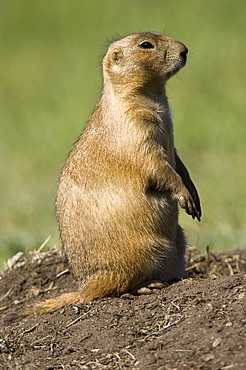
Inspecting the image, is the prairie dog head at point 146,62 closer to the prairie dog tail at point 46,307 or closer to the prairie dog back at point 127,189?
the prairie dog back at point 127,189

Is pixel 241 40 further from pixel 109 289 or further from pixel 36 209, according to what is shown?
pixel 109 289

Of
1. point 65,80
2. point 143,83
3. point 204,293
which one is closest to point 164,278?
point 204,293

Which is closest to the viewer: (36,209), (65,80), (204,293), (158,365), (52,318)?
(158,365)

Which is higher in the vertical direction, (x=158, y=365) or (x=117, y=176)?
(x=117, y=176)

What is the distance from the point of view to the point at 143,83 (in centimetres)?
532

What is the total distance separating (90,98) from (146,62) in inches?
460

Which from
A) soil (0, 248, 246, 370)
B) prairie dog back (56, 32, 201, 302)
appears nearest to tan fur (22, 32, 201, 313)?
prairie dog back (56, 32, 201, 302)

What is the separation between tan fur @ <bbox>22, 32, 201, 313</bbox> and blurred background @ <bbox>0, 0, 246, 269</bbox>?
26.3 inches

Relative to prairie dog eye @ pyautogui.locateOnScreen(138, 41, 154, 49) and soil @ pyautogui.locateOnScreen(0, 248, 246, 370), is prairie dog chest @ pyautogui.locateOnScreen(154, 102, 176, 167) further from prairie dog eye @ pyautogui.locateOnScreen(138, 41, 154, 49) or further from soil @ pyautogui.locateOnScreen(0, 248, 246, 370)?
soil @ pyautogui.locateOnScreen(0, 248, 246, 370)

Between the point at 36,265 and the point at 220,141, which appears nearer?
the point at 36,265

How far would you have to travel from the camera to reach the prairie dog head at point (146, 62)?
17.5ft

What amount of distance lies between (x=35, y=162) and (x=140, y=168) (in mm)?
8255

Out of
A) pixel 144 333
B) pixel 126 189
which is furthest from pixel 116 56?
pixel 144 333

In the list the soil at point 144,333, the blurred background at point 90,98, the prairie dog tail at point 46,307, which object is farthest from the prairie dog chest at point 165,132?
the prairie dog tail at point 46,307
